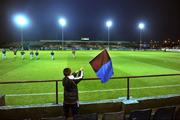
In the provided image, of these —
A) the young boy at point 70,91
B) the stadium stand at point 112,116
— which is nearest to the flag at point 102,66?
the young boy at point 70,91

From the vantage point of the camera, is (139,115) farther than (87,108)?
No

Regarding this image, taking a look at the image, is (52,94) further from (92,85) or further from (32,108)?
(32,108)

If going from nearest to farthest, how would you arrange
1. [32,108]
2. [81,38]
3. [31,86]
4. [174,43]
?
[32,108] < [31,86] < [81,38] < [174,43]

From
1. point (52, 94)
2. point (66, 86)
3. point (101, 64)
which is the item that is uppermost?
point (101, 64)

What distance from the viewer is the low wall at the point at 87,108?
8.90 meters

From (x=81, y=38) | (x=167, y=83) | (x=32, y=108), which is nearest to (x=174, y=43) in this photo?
(x=81, y=38)

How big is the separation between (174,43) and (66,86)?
6917 inches

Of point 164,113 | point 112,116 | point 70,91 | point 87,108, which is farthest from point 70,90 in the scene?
point 164,113

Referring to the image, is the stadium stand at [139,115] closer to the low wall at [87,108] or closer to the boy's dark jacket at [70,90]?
the boy's dark jacket at [70,90]

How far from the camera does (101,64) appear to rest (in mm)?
Answer: 9000

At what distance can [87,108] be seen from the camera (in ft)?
30.5

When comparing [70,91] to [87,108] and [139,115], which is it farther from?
[139,115]

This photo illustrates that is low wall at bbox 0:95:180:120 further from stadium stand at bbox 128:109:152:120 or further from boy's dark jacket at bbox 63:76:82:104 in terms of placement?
stadium stand at bbox 128:109:152:120

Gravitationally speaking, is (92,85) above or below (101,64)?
below
